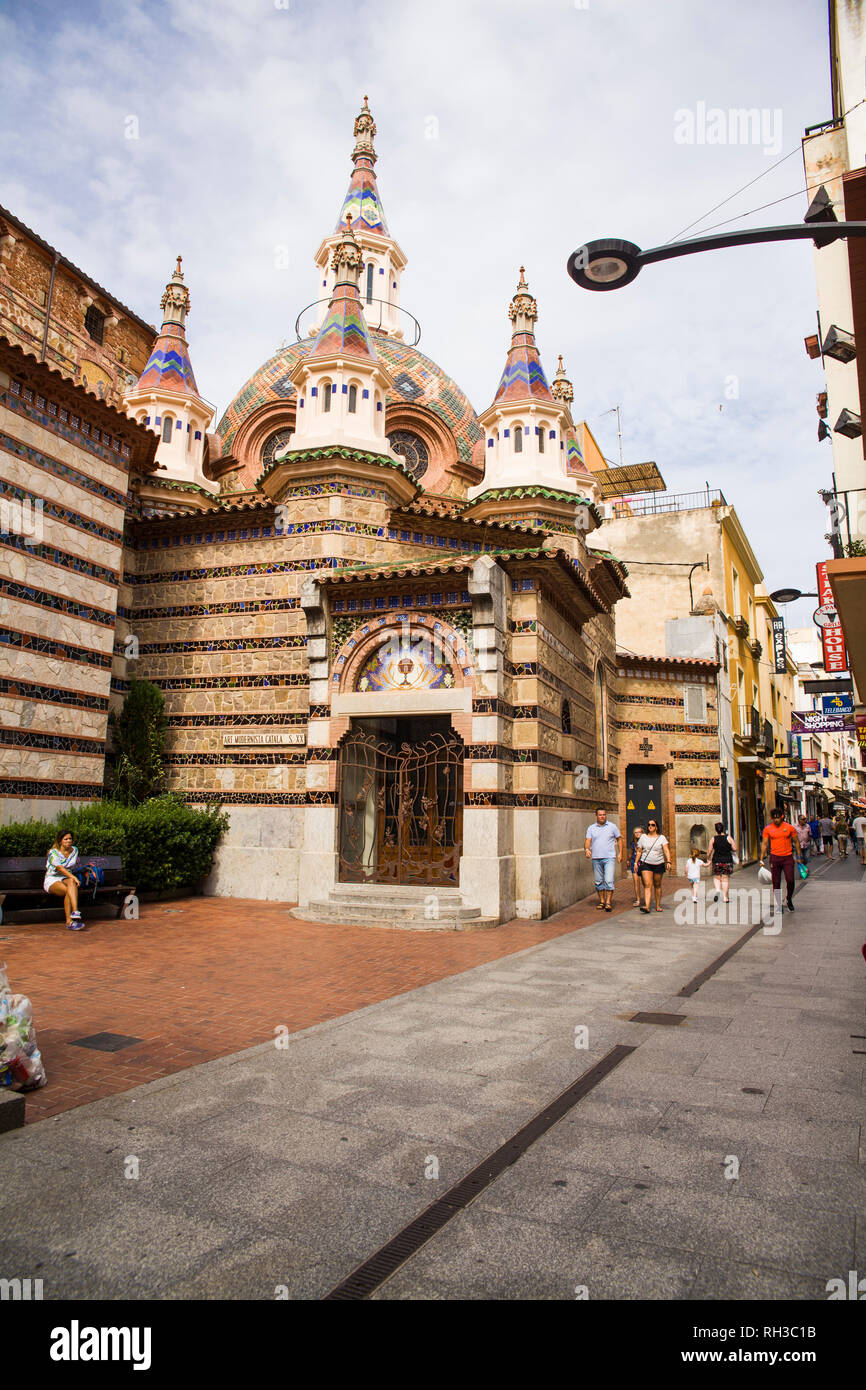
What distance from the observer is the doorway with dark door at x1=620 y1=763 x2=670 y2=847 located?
2202 cm

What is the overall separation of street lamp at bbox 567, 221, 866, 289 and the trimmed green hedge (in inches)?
394

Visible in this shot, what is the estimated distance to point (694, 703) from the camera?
74.1 feet

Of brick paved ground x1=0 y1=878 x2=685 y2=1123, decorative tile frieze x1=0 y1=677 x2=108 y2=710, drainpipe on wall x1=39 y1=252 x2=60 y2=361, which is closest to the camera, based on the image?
brick paved ground x1=0 y1=878 x2=685 y2=1123

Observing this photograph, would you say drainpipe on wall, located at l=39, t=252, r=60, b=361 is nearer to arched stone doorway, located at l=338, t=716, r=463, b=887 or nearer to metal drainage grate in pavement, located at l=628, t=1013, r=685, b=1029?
arched stone doorway, located at l=338, t=716, r=463, b=887

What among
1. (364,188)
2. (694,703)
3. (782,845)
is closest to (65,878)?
(782,845)

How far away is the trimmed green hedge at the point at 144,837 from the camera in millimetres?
11656

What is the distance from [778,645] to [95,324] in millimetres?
32190

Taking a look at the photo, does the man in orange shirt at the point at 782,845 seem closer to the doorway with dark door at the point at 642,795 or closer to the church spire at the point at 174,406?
the doorway with dark door at the point at 642,795

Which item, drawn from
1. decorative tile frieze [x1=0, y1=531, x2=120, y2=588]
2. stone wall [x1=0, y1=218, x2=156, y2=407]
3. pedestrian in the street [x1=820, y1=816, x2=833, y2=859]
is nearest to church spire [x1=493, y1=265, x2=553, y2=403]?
stone wall [x1=0, y1=218, x2=156, y2=407]

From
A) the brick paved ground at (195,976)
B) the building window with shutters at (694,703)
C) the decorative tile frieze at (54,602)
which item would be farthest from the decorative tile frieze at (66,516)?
the building window with shutters at (694,703)

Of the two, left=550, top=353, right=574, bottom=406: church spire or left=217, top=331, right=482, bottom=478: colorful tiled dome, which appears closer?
left=217, top=331, right=482, bottom=478: colorful tiled dome

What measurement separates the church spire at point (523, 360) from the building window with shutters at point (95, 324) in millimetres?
11352

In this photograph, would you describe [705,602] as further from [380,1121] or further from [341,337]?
[380,1121]

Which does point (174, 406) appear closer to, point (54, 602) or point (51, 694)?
point (54, 602)
